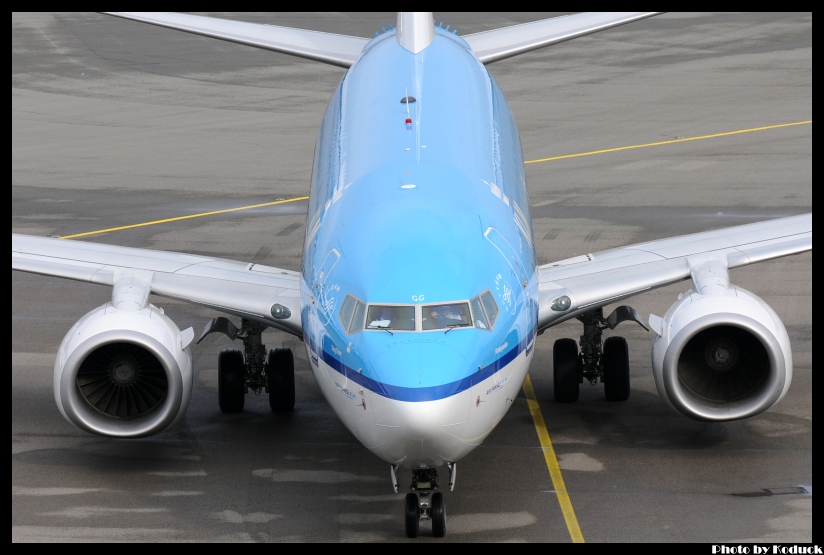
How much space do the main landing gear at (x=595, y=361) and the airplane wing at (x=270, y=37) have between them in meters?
7.49

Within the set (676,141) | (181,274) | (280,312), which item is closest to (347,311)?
(280,312)

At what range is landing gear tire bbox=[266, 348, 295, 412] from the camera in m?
21.0

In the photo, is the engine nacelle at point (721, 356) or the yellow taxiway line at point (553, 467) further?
the engine nacelle at point (721, 356)

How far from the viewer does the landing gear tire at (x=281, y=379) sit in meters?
21.0

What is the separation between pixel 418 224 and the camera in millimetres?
16969

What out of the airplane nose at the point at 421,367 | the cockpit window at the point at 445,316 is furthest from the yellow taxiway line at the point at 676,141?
the airplane nose at the point at 421,367

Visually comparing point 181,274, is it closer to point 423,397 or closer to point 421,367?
point 421,367

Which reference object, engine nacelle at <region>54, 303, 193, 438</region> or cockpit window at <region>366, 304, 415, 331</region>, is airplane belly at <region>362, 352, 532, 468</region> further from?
engine nacelle at <region>54, 303, 193, 438</region>

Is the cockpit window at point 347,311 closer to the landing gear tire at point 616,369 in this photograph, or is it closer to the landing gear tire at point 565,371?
the landing gear tire at point 565,371

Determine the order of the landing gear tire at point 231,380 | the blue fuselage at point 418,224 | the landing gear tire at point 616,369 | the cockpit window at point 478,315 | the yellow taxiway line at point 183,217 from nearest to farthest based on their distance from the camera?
the blue fuselage at point 418,224
the cockpit window at point 478,315
the landing gear tire at point 231,380
the landing gear tire at point 616,369
the yellow taxiway line at point 183,217

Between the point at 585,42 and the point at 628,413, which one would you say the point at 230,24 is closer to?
the point at 628,413

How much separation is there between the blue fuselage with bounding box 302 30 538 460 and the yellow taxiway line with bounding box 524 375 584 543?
8.01ft

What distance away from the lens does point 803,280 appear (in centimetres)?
2755

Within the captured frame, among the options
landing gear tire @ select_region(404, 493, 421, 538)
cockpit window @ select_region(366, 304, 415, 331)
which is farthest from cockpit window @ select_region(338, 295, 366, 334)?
landing gear tire @ select_region(404, 493, 421, 538)
